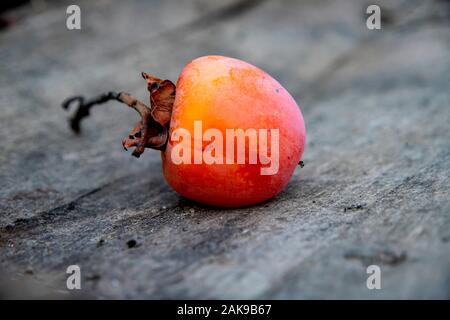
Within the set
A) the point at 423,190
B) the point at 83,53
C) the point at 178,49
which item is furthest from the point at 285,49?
the point at 423,190

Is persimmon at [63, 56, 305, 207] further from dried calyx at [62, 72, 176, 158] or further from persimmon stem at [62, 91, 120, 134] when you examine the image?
persimmon stem at [62, 91, 120, 134]

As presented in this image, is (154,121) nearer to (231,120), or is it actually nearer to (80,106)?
(231,120)

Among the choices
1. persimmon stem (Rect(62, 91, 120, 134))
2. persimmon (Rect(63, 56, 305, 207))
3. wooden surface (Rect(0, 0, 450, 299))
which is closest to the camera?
wooden surface (Rect(0, 0, 450, 299))

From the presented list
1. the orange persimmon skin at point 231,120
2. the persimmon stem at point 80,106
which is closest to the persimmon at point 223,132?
the orange persimmon skin at point 231,120

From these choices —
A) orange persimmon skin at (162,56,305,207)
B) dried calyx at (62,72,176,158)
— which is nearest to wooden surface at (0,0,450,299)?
orange persimmon skin at (162,56,305,207)

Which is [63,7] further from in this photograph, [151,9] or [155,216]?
[155,216]

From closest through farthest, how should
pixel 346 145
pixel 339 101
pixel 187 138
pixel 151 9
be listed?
pixel 187 138
pixel 346 145
pixel 339 101
pixel 151 9

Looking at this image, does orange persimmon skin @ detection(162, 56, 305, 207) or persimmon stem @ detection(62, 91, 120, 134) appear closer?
orange persimmon skin @ detection(162, 56, 305, 207)
